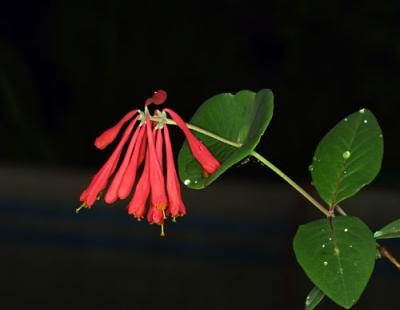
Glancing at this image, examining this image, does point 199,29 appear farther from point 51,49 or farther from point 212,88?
point 51,49

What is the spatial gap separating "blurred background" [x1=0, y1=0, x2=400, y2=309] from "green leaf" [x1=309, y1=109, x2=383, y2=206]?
252cm

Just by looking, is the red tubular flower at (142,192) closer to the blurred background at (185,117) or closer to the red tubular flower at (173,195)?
the red tubular flower at (173,195)

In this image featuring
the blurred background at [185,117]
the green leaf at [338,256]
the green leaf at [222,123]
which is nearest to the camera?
the green leaf at [338,256]

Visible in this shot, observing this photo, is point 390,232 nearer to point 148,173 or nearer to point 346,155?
point 346,155

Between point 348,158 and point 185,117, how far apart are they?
2.90 m

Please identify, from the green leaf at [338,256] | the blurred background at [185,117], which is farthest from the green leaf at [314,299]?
the blurred background at [185,117]

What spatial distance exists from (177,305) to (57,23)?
1.28 m

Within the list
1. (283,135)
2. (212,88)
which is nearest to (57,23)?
(212,88)

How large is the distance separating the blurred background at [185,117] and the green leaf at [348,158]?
8.28 feet

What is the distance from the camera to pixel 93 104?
358 cm

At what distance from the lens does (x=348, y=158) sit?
57cm

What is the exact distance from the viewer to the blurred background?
312 cm

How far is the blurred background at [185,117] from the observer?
10.2 ft

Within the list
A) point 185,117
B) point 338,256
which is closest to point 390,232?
point 338,256
